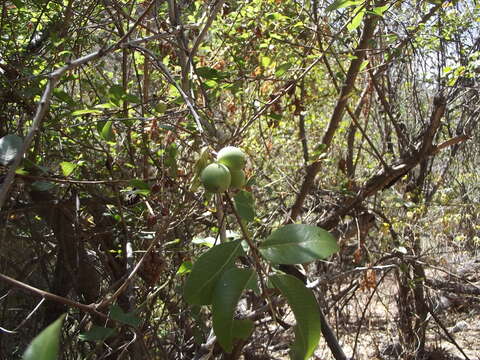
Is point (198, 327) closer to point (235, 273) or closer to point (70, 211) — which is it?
point (70, 211)

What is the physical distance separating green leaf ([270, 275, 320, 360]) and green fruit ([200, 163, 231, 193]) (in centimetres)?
13

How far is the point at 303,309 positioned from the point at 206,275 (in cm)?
13

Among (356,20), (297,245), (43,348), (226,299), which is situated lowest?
(43,348)

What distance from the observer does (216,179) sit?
0.67m

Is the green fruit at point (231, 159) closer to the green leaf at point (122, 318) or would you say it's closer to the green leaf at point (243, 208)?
the green leaf at point (243, 208)

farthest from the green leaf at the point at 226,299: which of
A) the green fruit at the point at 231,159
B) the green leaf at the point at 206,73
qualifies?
the green leaf at the point at 206,73

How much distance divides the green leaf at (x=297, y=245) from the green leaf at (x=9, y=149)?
0.48m

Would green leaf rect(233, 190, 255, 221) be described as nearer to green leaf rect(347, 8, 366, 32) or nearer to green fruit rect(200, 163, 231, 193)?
green fruit rect(200, 163, 231, 193)

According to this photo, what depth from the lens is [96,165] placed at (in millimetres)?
2131

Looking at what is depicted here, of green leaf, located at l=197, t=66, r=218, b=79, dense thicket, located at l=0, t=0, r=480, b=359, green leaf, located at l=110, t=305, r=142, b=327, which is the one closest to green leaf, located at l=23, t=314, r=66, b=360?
dense thicket, located at l=0, t=0, r=480, b=359

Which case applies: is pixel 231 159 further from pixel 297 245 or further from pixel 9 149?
pixel 9 149

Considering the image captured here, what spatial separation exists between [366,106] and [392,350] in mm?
1805

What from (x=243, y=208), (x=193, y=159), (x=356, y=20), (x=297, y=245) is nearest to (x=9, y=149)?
(x=243, y=208)

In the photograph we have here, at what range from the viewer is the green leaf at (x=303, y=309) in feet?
2.16
